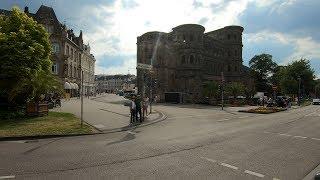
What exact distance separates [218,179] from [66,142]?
807 cm

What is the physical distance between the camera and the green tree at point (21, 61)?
23.1 meters

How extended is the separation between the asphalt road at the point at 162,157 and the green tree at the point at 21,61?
9.68m

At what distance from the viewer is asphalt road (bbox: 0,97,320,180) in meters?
9.21

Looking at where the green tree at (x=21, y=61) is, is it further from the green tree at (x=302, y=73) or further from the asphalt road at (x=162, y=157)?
the green tree at (x=302, y=73)

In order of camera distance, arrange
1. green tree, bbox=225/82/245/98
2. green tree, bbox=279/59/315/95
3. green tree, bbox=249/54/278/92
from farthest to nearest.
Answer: green tree, bbox=249/54/278/92, green tree, bbox=279/59/315/95, green tree, bbox=225/82/245/98

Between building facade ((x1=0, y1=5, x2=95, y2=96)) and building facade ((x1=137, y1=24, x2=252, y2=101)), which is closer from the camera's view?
building facade ((x1=0, y1=5, x2=95, y2=96))

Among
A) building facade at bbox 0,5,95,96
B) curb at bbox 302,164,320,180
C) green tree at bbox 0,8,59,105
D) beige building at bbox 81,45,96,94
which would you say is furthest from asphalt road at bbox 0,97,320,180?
beige building at bbox 81,45,96,94

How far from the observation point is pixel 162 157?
11367mm

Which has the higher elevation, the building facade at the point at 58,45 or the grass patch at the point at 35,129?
the building facade at the point at 58,45

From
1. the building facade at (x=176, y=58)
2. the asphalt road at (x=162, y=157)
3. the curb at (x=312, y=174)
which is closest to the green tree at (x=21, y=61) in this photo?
the asphalt road at (x=162, y=157)

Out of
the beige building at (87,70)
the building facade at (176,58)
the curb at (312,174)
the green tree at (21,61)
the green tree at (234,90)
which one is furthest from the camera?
the beige building at (87,70)

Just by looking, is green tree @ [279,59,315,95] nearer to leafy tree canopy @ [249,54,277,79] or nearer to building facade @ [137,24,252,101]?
leafy tree canopy @ [249,54,277,79]

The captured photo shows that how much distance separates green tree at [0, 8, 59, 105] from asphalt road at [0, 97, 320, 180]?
381 inches

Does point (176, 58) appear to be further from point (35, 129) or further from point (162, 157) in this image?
point (162, 157)
